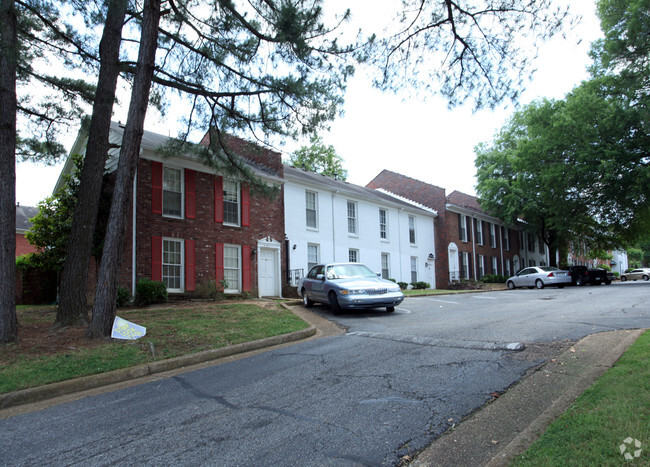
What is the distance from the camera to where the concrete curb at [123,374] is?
5.19 metres

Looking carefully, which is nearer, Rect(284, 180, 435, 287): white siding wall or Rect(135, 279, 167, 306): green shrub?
Rect(135, 279, 167, 306): green shrub

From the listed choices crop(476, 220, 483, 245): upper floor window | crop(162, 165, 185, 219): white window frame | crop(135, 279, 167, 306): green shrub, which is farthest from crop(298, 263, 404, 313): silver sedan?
crop(476, 220, 483, 245): upper floor window

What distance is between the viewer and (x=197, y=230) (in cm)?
1548

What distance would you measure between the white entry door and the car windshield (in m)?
5.58

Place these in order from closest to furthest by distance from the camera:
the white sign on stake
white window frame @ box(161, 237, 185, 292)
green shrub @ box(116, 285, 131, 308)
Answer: the white sign on stake
green shrub @ box(116, 285, 131, 308)
white window frame @ box(161, 237, 185, 292)

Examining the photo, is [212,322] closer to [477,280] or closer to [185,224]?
[185,224]

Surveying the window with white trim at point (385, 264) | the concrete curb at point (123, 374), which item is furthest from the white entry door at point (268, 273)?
the concrete curb at point (123, 374)

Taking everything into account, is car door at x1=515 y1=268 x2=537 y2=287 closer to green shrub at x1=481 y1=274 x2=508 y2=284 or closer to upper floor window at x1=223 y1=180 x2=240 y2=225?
green shrub at x1=481 y1=274 x2=508 y2=284

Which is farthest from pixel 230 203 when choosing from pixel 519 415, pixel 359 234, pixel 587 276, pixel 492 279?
pixel 492 279

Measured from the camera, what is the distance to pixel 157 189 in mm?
14523

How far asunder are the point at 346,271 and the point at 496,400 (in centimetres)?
857

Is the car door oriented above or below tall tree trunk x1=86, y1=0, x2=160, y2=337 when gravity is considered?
below

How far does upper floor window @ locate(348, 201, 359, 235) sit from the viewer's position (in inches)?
906

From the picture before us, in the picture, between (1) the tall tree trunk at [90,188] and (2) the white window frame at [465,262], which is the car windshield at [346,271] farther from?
(2) the white window frame at [465,262]
